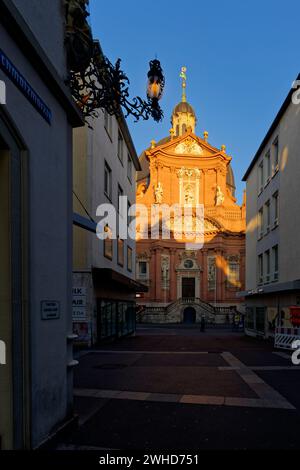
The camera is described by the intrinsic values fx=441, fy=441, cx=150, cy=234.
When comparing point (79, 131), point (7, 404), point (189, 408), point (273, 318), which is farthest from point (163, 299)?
point (7, 404)

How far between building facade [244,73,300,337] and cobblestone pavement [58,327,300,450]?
813cm

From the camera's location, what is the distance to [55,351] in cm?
625

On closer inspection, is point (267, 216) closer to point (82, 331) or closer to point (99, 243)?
point (99, 243)

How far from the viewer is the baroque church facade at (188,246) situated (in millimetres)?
58031

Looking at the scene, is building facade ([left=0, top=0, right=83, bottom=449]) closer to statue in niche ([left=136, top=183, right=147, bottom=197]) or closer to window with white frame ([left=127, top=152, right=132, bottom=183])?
window with white frame ([left=127, top=152, right=132, bottom=183])

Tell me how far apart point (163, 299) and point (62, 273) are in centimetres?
5185

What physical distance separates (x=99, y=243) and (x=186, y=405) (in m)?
13.9

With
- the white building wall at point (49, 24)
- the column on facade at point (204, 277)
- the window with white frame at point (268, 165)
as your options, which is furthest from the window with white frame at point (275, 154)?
the column on facade at point (204, 277)

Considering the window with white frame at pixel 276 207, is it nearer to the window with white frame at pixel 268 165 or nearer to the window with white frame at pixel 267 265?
the window with white frame at pixel 268 165

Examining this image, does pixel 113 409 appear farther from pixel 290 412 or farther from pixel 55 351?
pixel 290 412

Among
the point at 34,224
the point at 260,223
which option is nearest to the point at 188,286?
the point at 260,223

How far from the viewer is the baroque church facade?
58031mm

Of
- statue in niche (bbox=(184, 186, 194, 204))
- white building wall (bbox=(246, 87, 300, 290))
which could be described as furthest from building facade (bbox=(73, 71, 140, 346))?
statue in niche (bbox=(184, 186, 194, 204))

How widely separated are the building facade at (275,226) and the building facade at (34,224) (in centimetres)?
1562
